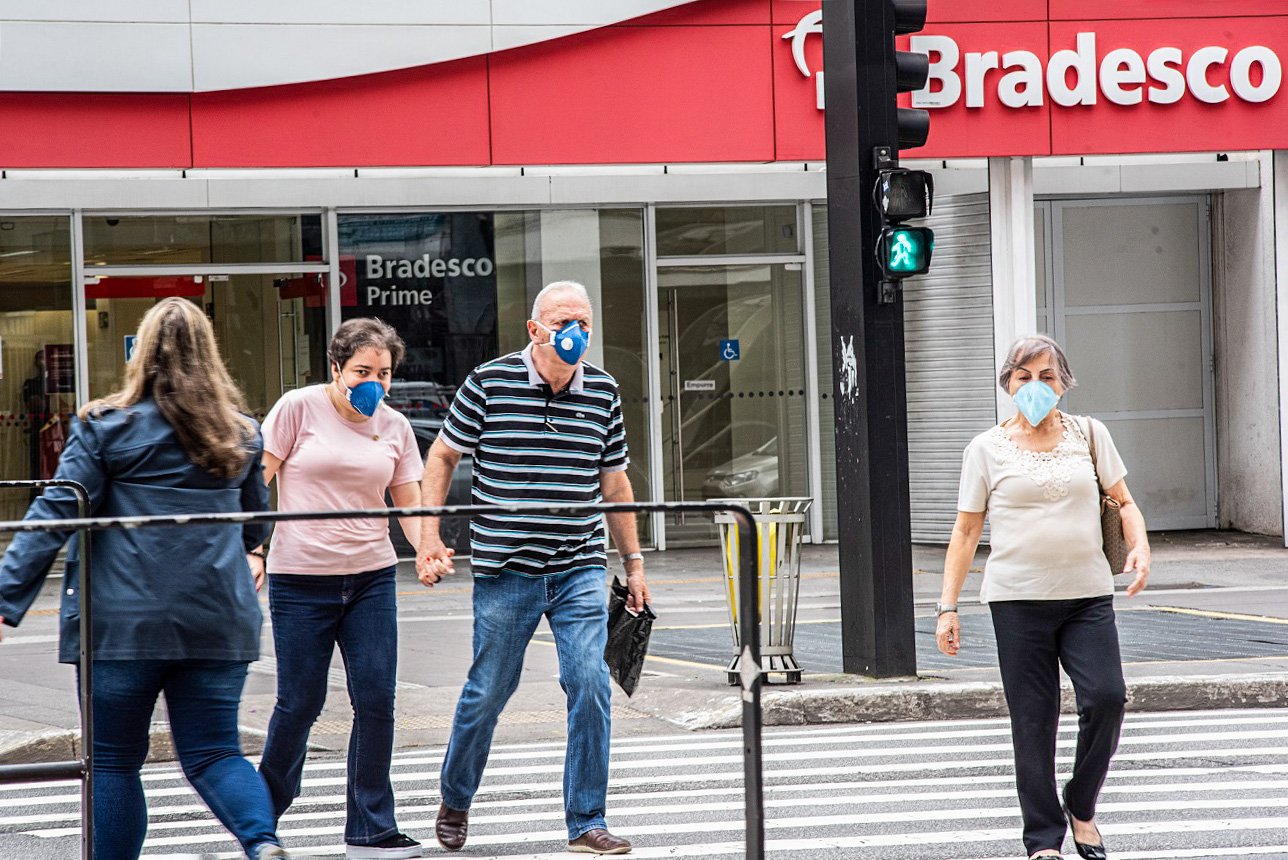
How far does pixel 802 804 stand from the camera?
6902 mm

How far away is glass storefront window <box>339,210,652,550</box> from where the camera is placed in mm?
15922

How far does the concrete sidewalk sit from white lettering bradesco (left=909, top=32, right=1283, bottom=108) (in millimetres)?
4423

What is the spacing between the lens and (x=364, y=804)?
5.64m

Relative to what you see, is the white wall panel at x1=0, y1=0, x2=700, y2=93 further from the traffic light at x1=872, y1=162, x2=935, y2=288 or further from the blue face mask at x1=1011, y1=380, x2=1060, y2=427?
the blue face mask at x1=1011, y1=380, x2=1060, y2=427

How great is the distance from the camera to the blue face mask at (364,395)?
5.90 m

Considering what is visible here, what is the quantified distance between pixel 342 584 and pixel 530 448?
0.82m

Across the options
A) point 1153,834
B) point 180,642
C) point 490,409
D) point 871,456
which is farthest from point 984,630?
point 180,642

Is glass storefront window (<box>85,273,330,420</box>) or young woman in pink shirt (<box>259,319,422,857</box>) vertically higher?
glass storefront window (<box>85,273,330,420</box>)

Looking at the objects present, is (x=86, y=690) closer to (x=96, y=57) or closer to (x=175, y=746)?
(x=175, y=746)

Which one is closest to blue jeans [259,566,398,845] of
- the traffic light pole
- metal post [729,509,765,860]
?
metal post [729,509,765,860]

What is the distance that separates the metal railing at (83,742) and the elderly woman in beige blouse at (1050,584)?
2908 mm

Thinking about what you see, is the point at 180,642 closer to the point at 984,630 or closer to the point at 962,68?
the point at 984,630

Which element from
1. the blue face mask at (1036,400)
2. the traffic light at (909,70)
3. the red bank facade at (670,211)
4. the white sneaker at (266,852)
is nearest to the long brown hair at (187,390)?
the white sneaker at (266,852)

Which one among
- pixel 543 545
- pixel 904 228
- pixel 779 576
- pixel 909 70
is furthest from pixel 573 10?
pixel 543 545
